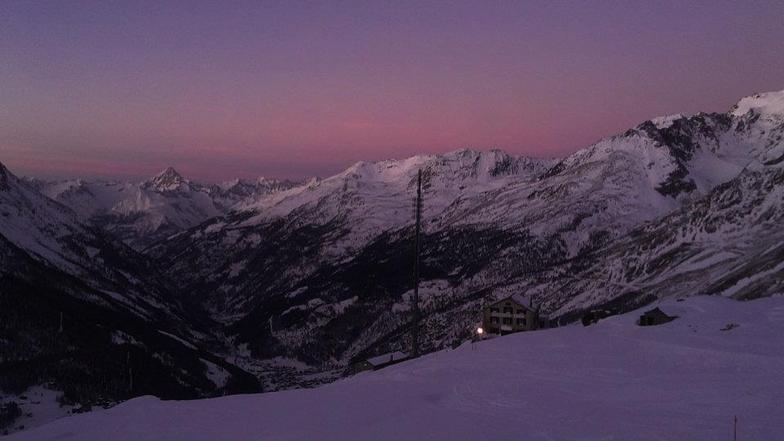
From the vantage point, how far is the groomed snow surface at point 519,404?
14.3 metres

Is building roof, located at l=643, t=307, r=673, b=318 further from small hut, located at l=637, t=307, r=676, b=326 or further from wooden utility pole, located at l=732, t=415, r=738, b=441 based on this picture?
wooden utility pole, located at l=732, t=415, r=738, b=441

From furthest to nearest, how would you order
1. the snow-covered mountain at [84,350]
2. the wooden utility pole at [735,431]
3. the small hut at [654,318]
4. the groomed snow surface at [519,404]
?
the snow-covered mountain at [84,350], the small hut at [654,318], the groomed snow surface at [519,404], the wooden utility pole at [735,431]

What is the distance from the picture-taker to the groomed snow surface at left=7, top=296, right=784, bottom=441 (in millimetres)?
14258

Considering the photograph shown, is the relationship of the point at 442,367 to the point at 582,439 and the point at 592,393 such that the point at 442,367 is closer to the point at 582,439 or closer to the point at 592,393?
the point at 592,393

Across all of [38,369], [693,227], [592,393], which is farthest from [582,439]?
[693,227]

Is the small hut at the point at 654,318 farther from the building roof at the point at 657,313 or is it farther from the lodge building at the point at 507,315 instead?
the lodge building at the point at 507,315

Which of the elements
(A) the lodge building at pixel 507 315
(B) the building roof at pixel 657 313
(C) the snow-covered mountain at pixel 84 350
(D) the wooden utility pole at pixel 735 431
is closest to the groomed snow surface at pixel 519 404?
(D) the wooden utility pole at pixel 735 431

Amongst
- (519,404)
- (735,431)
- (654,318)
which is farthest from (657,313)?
(735,431)

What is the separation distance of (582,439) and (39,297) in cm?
17457

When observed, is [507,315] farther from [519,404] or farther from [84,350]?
[84,350]

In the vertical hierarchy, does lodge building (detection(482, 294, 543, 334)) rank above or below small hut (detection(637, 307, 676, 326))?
below

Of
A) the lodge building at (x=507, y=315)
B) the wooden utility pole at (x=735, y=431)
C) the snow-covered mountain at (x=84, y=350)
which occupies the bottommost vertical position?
the snow-covered mountain at (x=84, y=350)

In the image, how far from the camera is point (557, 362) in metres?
23.3

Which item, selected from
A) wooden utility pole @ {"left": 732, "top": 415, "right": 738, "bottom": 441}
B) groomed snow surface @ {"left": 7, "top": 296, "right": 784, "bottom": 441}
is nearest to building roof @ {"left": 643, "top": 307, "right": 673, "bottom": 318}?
groomed snow surface @ {"left": 7, "top": 296, "right": 784, "bottom": 441}
